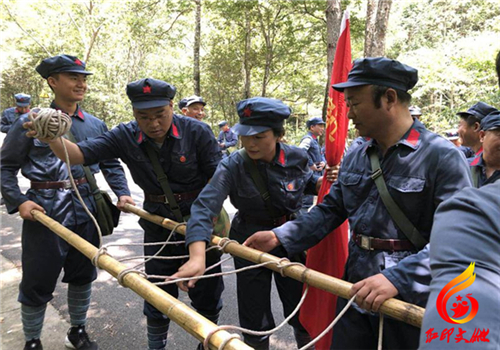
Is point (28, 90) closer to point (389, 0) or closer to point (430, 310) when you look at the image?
point (389, 0)

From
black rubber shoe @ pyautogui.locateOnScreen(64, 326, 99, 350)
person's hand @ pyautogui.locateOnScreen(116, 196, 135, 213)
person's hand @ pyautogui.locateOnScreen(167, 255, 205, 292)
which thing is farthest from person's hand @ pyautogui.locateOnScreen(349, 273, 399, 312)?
black rubber shoe @ pyautogui.locateOnScreen(64, 326, 99, 350)

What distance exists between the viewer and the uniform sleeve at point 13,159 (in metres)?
2.61

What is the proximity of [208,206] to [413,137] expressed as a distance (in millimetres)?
1193

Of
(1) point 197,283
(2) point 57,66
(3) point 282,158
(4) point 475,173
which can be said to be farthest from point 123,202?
(4) point 475,173

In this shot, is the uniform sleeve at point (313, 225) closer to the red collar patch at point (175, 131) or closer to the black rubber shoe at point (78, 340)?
the red collar patch at point (175, 131)

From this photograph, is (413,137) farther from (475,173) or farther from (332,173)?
(475,173)

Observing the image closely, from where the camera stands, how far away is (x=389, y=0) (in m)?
6.45

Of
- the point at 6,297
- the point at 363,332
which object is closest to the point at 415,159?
the point at 363,332

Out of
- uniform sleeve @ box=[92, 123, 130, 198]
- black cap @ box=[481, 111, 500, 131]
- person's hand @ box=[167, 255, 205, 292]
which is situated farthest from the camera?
uniform sleeve @ box=[92, 123, 130, 198]

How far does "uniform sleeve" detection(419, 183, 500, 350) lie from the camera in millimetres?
609

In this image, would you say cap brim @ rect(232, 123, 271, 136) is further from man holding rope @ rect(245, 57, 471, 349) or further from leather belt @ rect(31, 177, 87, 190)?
leather belt @ rect(31, 177, 87, 190)

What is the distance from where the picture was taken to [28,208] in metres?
2.56

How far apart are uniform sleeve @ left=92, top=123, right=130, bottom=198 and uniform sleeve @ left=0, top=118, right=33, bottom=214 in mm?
619

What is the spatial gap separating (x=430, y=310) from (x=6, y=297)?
168 inches
